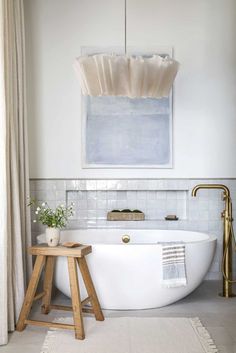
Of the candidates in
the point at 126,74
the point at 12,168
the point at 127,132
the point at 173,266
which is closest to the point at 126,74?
the point at 126,74

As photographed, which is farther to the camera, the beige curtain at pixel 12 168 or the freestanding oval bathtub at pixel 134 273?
the freestanding oval bathtub at pixel 134 273

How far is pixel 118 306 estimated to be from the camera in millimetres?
3918

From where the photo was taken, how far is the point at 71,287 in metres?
3.41

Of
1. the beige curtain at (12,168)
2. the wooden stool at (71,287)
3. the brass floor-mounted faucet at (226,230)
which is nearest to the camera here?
the beige curtain at (12,168)

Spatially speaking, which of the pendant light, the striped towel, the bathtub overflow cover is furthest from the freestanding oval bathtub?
the pendant light

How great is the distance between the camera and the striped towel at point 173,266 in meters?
3.83

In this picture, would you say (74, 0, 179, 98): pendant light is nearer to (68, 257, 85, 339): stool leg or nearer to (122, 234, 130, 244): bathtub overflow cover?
(68, 257, 85, 339): stool leg

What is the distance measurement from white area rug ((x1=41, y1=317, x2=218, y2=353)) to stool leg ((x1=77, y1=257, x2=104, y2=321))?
68mm

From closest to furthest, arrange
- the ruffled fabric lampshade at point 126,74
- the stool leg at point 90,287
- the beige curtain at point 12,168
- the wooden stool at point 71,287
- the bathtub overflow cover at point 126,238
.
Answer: the beige curtain at point 12,168 < the wooden stool at point 71,287 < the ruffled fabric lampshade at point 126,74 < the stool leg at point 90,287 < the bathtub overflow cover at point 126,238

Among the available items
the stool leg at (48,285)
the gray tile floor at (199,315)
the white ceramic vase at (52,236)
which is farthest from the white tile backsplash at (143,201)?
the white ceramic vase at (52,236)

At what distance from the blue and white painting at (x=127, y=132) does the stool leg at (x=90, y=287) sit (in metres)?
1.55

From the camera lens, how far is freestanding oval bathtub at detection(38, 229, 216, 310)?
3.83 m

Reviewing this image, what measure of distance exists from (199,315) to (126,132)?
6.86 ft

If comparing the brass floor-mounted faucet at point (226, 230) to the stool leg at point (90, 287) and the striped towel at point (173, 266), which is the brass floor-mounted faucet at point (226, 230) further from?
the stool leg at point (90, 287)
